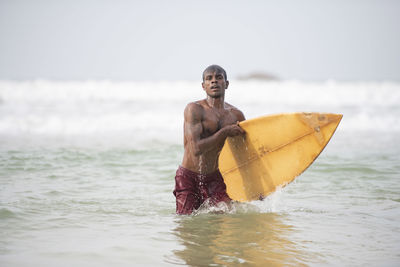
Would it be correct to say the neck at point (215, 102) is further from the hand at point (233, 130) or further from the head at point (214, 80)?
the hand at point (233, 130)

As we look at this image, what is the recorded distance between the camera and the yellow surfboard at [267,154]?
446 cm

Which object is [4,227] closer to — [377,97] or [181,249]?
[181,249]

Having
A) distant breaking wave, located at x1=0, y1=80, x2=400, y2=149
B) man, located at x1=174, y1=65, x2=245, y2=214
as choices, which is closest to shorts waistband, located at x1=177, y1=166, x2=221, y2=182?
man, located at x1=174, y1=65, x2=245, y2=214

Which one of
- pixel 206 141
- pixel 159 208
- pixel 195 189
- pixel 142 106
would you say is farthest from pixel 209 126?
pixel 142 106

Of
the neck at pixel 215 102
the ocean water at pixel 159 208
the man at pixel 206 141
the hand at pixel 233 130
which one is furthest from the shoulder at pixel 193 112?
the ocean water at pixel 159 208

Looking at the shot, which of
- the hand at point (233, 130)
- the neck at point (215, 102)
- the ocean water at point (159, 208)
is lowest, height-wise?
the ocean water at point (159, 208)

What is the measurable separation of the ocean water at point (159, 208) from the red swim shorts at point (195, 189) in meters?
0.12

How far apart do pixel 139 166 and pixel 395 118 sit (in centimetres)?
922

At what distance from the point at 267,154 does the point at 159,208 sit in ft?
4.03

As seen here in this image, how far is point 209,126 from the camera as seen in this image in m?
4.19

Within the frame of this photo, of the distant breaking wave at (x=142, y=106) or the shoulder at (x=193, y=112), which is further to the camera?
the distant breaking wave at (x=142, y=106)

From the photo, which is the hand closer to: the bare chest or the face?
the bare chest

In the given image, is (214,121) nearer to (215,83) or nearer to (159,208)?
(215,83)

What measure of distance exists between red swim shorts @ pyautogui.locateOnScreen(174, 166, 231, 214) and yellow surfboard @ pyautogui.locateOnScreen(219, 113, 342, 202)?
0.10 metres
